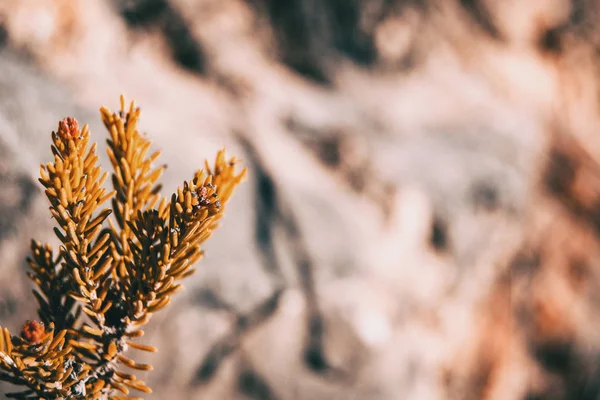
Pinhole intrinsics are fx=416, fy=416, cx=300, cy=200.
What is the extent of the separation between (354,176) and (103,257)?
146 cm

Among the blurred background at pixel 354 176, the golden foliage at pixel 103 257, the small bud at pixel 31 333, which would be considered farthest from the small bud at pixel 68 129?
the blurred background at pixel 354 176

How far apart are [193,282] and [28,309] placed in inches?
22.6

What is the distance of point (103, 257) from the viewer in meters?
0.82

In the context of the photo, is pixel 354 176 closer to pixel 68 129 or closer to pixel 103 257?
pixel 103 257

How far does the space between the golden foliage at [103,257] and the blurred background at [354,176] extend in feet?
2.65

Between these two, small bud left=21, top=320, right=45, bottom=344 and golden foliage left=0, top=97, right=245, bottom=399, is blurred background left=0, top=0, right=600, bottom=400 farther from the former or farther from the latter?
small bud left=21, top=320, right=45, bottom=344

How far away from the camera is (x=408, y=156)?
2.23 m

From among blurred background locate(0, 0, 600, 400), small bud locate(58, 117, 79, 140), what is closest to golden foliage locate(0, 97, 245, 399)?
small bud locate(58, 117, 79, 140)

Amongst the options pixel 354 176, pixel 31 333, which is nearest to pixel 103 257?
pixel 31 333

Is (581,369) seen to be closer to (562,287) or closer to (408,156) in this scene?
(562,287)

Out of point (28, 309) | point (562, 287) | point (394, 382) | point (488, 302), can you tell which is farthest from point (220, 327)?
point (562, 287)

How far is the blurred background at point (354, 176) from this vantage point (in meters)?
1.66

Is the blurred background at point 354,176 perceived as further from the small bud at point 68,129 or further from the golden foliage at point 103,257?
the small bud at point 68,129

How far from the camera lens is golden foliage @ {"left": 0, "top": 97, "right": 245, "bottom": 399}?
0.69m
